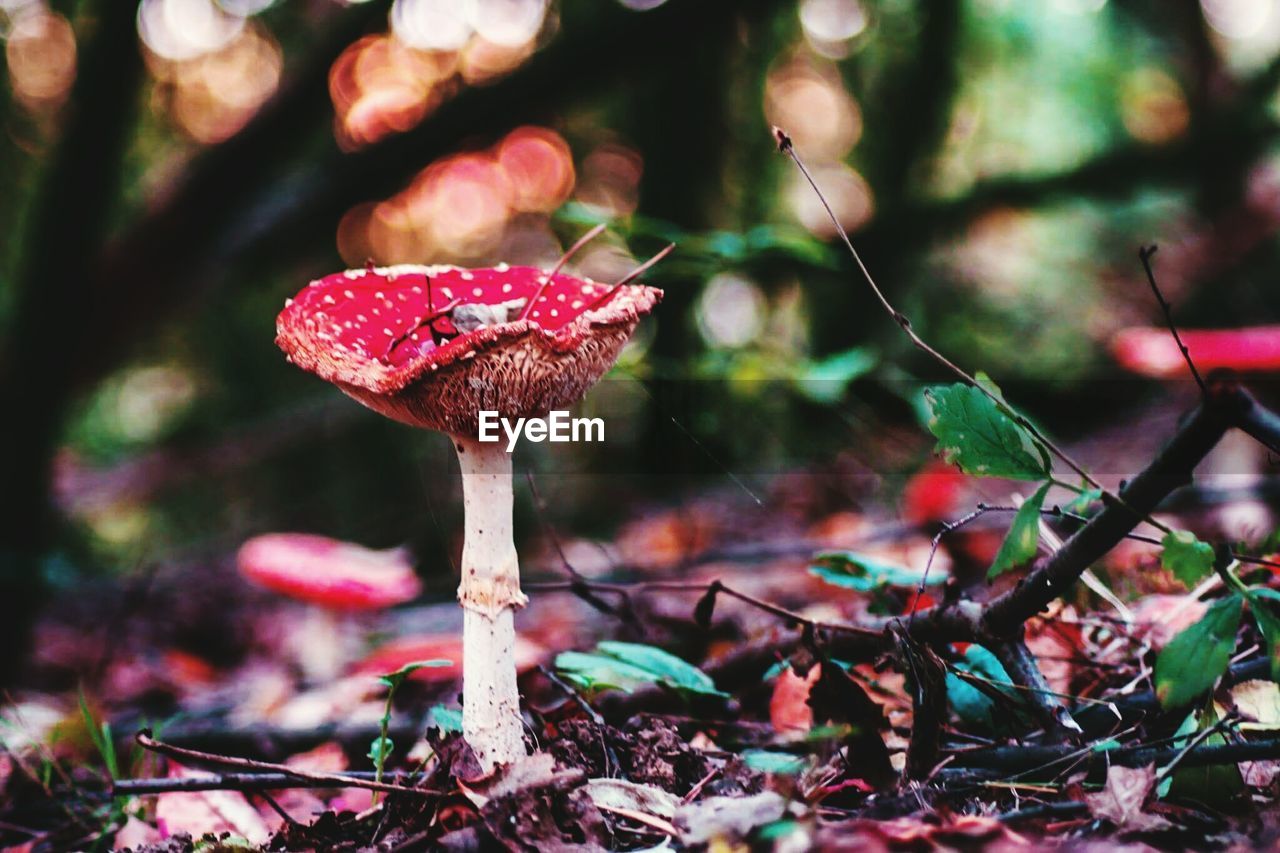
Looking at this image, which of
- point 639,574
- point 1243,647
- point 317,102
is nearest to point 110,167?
point 317,102

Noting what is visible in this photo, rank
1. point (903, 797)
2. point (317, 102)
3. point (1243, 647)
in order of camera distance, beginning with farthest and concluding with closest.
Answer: point (317, 102) < point (1243, 647) < point (903, 797)

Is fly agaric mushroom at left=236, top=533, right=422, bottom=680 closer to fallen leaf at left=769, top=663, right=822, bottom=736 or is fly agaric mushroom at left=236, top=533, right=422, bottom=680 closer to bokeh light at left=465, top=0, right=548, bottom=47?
fallen leaf at left=769, top=663, right=822, bottom=736

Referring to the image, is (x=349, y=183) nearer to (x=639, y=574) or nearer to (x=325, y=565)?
(x=325, y=565)

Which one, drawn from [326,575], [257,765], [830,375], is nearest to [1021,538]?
[257,765]

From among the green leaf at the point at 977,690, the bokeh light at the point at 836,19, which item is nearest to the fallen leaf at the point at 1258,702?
the green leaf at the point at 977,690

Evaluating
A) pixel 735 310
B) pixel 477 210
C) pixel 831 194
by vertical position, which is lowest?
pixel 735 310

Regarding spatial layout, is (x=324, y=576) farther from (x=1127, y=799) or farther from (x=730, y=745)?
(x=1127, y=799)
